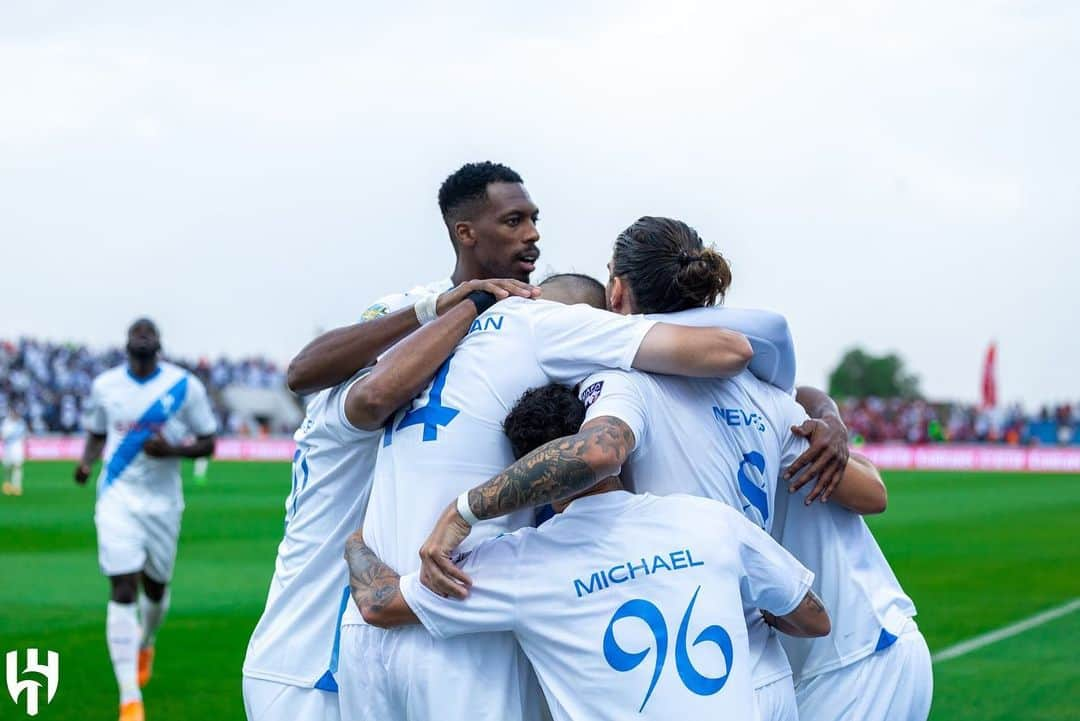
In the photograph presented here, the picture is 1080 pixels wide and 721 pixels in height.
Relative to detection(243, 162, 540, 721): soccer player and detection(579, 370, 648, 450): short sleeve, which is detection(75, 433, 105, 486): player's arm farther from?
detection(579, 370, 648, 450): short sleeve

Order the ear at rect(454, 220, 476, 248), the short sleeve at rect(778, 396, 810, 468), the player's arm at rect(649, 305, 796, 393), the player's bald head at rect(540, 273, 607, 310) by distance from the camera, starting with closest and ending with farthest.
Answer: the player's arm at rect(649, 305, 796, 393) < the short sleeve at rect(778, 396, 810, 468) < the player's bald head at rect(540, 273, 607, 310) < the ear at rect(454, 220, 476, 248)

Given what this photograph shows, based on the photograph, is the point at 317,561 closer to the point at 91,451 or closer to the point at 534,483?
the point at 534,483

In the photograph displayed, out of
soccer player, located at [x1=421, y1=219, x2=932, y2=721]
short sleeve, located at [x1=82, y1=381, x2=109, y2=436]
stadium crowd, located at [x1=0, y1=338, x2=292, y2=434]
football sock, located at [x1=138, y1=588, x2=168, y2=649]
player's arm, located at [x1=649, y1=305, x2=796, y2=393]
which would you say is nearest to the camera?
soccer player, located at [x1=421, y1=219, x2=932, y2=721]

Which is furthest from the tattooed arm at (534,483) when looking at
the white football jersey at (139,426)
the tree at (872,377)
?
the tree at (872,377)

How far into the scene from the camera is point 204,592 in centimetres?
1513

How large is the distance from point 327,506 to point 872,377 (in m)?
134

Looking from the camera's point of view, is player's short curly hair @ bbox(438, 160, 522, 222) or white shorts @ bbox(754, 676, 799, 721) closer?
white shorts @ bbox(754, 676, 799, 721)

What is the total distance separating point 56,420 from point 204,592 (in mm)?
36527

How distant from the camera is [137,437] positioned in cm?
1054

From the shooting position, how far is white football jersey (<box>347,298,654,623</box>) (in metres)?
4.07

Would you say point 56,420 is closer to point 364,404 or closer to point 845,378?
point 364,404

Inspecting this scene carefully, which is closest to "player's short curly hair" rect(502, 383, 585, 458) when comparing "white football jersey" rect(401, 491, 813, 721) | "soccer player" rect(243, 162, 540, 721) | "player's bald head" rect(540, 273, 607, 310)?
"white football jersey" rect(401, 491, 813, 721)

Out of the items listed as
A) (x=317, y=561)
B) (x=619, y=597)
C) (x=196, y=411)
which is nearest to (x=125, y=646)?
(x=196, y=411)

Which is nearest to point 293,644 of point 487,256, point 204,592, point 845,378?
point 487,256
